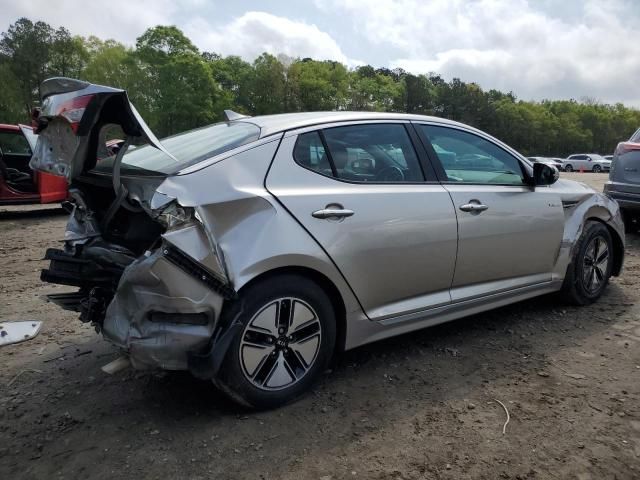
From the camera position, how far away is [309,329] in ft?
9.34

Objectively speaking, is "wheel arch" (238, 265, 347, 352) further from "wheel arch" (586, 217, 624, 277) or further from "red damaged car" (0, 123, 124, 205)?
"red damaged car" (0, 123, 124, 205)

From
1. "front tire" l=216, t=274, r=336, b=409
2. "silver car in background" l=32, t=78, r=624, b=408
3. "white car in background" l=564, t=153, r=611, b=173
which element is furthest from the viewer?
"white car in background" l=564, t=153, r=611, b=173

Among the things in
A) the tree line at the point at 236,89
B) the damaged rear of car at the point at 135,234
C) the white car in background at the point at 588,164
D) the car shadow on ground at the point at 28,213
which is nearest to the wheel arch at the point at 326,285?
the damaged rear of car at the point at 135,234

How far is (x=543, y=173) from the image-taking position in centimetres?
400

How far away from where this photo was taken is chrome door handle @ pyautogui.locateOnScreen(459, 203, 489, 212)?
135 inches

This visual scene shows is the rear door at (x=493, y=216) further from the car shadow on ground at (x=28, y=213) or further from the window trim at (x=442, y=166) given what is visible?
the car shadow on ground at (x=28, y=213)

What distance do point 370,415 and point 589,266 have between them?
9.09ft

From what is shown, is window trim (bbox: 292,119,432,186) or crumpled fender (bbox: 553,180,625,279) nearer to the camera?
window trim (bbox: 292,119,432,186)

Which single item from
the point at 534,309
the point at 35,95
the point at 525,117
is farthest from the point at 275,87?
the point at 534,309

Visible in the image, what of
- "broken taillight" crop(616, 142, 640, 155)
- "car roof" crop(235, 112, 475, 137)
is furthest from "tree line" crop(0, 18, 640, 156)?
"car roof" crop(235, 112, 475, 137)

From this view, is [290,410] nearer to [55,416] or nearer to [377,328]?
[377,328]

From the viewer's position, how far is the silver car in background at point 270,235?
248 cm

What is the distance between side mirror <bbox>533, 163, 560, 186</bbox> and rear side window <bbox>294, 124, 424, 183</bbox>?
117 cm

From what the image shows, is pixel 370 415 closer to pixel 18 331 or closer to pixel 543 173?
pixel 543 173
